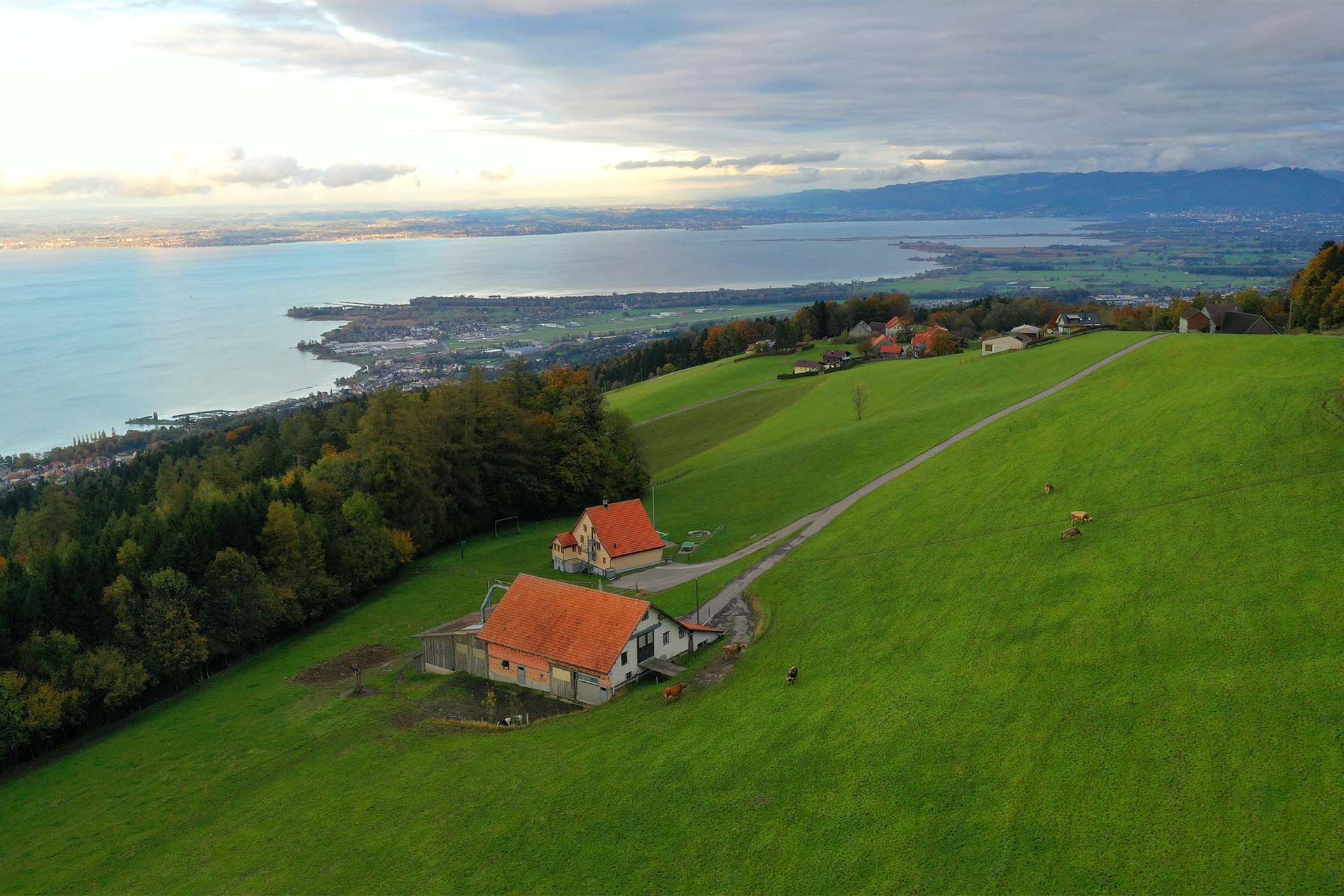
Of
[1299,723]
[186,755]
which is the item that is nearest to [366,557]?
[186,755]

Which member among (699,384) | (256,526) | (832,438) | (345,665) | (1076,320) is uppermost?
(1076,320)

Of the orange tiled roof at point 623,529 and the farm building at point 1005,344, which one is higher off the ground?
the farm building at point 1005,344

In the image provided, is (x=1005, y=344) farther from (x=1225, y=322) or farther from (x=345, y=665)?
(x=345, y=665)

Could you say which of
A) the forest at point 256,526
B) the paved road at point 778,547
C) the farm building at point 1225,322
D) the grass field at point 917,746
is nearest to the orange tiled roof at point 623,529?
the paved road at point 778,547

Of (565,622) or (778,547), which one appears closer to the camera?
(565,622)

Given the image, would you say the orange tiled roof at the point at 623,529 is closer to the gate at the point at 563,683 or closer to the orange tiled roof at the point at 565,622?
the orange tiled roof at the point at 565,622

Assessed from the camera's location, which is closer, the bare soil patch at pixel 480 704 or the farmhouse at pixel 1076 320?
the bare soil patch at pixel 480 704

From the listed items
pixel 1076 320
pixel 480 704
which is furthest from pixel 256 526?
pixel 1076 320
